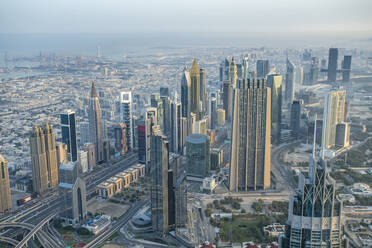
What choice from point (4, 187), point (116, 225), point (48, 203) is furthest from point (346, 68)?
point (4, 187)

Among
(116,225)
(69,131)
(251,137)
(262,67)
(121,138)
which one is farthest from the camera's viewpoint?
(262,67)

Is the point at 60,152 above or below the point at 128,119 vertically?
below

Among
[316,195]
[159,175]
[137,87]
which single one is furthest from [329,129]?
[137,87]

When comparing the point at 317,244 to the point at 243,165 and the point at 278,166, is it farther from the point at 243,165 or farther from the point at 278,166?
the point at 278,166

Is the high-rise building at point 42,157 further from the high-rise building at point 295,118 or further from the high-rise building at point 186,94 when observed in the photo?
the high-rise building at point 295,118

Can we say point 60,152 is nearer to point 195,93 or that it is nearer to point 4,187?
point 4,187

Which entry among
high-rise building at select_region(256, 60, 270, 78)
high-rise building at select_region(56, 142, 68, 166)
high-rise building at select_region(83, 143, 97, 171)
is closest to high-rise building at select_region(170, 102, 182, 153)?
high-rise building at select_region(83, 143, 97, 171)

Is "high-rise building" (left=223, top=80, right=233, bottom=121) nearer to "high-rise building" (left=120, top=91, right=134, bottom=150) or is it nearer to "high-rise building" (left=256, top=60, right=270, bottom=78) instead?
"high-rise building" (left=256, top=60, right=270, bottom=78)
